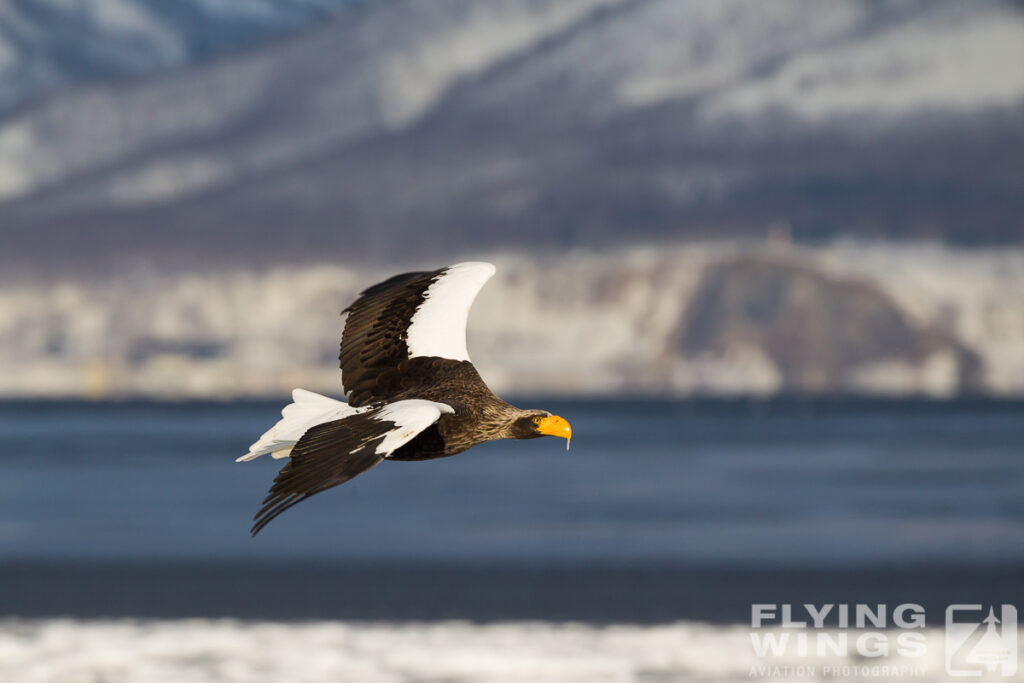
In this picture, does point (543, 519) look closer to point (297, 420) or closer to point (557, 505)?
point (557, 505)

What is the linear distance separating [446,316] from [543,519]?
39.2 meters

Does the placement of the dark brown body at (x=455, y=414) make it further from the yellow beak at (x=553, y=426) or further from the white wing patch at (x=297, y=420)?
the white wing patch at (x=297, y=420)

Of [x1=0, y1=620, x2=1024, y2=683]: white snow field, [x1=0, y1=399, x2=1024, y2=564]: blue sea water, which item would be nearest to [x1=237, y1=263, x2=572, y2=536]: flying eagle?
[x1=0, y1=620, x2=1024, y2=683]: white snow field

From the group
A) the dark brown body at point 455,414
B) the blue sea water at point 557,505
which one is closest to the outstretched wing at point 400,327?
the dark brown body at point 455,414

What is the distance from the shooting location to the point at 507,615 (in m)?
27.7

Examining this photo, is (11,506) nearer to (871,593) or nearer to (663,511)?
(663,511)

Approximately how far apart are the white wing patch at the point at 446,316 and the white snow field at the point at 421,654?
915cm

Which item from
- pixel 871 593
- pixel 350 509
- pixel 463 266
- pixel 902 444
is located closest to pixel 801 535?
pixel 871 593

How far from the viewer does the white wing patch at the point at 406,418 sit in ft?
32.0

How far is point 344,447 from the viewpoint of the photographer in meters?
9.81

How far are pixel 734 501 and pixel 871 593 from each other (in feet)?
97.0

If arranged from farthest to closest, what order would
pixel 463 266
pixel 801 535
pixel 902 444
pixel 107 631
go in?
1. pixel 902 444
2. pixel 801 535
3. pixel 107 631
4. pixel 463 266

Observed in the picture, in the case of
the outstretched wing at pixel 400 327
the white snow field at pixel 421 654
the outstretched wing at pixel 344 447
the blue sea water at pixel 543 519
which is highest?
the outstretched wing at pixel 400 327

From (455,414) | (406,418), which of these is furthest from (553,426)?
(406,418)
